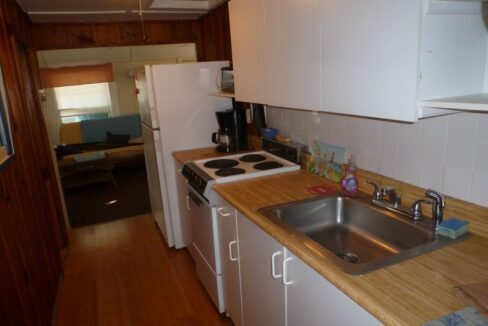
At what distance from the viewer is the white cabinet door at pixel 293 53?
4.84ft

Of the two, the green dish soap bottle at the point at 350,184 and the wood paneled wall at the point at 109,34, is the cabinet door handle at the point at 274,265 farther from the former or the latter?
the wood paneled wall at the point at 109,34

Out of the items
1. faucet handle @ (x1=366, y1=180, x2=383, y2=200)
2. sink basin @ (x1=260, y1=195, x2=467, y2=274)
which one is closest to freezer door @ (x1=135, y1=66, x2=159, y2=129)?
sink basin @ (x1=260, y1=195, x2=467, y2=274)

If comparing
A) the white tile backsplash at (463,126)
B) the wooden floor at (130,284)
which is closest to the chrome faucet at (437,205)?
the white tile backsplash at (463,126)

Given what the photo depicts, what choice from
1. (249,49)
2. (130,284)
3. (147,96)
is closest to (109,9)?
(147,96)

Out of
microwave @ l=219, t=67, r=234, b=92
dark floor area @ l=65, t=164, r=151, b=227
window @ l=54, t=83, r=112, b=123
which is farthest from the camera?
window @ l=54, t=83, r=112, b=123

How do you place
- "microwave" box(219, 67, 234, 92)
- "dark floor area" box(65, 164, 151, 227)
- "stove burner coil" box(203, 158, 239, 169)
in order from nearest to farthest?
"stove burner coil" box(203, 158, 239, 169), "microwave" box(219, 67, 234, 92), "dark floor area" box(65, 164, 151, 227)

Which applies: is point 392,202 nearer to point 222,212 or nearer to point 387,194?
point 387,194

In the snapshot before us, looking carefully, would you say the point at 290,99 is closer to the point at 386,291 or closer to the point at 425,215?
the point at 425,215

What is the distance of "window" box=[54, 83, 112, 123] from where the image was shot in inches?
287

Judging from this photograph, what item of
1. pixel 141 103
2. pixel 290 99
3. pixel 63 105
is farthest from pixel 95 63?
pixel 290 99

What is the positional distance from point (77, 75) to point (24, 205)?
19.3 ft

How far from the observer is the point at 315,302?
124cm

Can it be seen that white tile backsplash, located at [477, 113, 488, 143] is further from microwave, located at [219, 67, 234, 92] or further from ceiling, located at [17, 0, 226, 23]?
ceiling, located at [17, 0, 226, 23]

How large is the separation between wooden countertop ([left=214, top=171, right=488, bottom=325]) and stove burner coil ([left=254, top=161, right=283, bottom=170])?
2.68ft
